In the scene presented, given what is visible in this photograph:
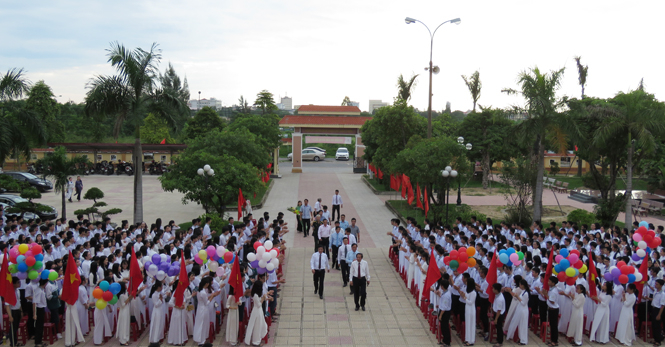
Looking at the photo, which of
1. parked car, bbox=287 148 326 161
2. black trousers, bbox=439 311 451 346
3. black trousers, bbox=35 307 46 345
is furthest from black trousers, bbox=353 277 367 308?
parked car, bbox=287 148 326 161

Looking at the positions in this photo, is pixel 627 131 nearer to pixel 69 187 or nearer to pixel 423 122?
pixel 423 122

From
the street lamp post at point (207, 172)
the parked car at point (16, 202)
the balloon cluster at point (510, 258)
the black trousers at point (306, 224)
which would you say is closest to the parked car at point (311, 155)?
the parked car at point (16, 202)

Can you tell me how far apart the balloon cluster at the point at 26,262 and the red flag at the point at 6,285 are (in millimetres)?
172

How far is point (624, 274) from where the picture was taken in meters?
8.55

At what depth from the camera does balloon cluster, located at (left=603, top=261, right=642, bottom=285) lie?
850 centimetres

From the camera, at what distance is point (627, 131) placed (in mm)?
16188

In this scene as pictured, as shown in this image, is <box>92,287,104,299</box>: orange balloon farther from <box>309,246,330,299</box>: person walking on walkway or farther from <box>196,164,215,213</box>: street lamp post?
<box>196,164,215,213</box>: street lamp post

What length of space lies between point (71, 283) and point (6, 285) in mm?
1045

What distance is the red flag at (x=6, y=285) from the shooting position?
7.89 meters

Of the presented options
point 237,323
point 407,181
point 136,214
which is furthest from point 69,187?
point 237,323

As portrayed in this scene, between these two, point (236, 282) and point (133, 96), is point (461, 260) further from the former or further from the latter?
point (133, 96)

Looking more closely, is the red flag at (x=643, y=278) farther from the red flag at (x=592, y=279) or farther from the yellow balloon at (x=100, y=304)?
the yellow balloon at (x=100, y=304)

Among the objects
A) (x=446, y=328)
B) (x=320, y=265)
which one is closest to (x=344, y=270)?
(x=320, y=265)

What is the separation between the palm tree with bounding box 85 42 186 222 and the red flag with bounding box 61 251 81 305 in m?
8.24
